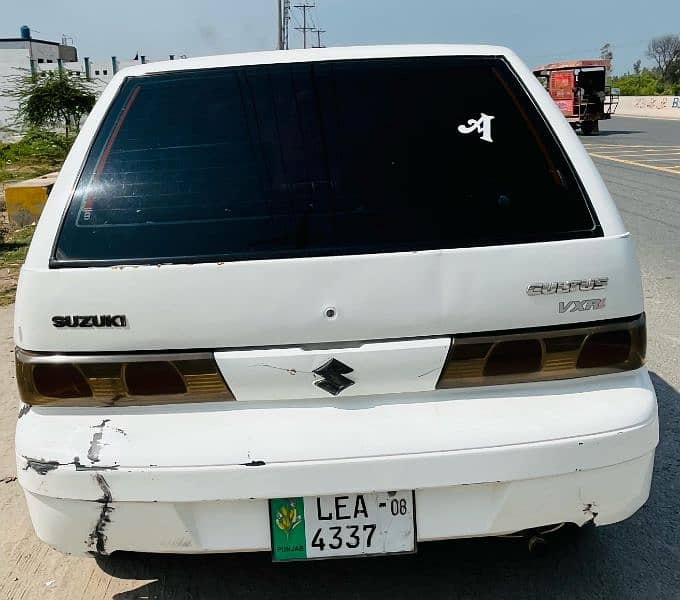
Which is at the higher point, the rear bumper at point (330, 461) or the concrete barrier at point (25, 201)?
the rear bumper at point (330, 461)

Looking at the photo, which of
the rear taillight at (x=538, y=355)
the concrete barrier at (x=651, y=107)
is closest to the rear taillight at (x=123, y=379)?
the rear taillight at (x=538, y=355)

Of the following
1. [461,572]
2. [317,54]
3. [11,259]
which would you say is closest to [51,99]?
[11,259]

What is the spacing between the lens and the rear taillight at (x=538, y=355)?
2.08m

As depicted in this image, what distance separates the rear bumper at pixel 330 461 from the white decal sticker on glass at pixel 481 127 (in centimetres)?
80

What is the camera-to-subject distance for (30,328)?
81.7 inches

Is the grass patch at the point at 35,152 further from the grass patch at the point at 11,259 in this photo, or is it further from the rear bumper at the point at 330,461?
the rear bumper at the point at 330,461

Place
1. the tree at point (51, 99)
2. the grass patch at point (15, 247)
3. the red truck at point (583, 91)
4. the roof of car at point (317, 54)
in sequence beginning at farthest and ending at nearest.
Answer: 1. the red truck at point (583, 91)
2. the tree at point (51, 99)
3. the grass patch at point (15, 247)
4. the roof of car at point (317, 54)

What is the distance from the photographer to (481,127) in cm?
236

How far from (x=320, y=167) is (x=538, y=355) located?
33.4 inches

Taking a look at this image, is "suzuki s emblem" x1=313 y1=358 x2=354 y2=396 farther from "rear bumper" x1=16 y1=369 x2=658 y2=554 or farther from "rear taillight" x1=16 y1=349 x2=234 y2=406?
"rear taillight" x1=16 y1=349 x2=234 y2=406

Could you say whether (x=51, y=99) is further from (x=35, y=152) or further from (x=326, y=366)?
(x=326, y=366)

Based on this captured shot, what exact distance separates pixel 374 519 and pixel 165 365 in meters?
0.72

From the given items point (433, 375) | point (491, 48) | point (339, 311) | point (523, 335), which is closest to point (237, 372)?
point (339, 311)

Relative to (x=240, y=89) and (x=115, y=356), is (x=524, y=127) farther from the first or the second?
(x=115, y=356)
